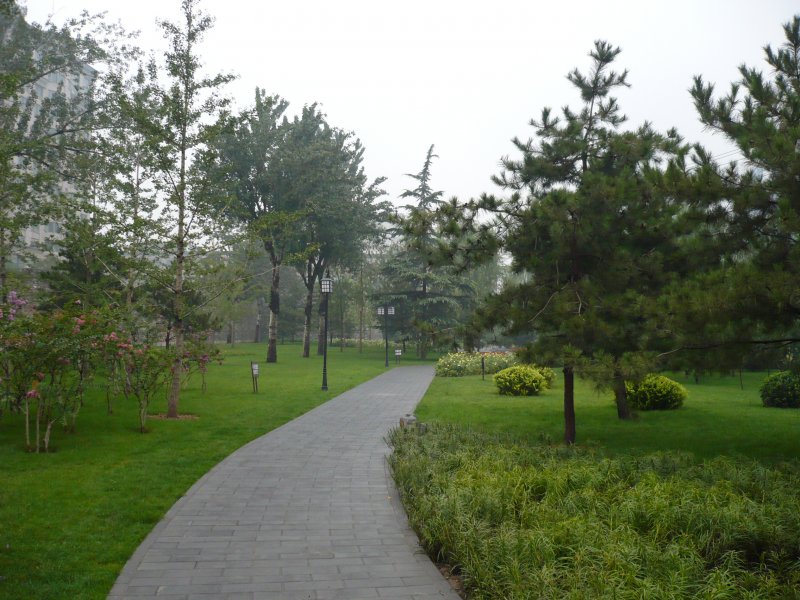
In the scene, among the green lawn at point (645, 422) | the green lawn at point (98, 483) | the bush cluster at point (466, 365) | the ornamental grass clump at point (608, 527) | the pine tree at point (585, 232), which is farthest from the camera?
the bush cluster at point (466, 365)

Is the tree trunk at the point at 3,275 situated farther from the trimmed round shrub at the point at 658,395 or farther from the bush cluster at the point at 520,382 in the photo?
the trimmed round shrub at the point at 658,395

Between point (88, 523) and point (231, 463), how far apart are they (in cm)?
308

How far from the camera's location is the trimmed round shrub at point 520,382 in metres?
20.0

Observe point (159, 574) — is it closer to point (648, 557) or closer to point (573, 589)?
point (573, 589)

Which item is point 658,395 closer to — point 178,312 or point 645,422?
point 645,422

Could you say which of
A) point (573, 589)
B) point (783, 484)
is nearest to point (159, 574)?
point (573, 589)

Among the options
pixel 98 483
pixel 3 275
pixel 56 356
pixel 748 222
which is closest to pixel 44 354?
pixel 56 356

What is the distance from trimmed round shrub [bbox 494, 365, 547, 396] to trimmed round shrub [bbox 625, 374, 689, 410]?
4.51 meters

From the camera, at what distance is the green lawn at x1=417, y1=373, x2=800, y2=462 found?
10781mm

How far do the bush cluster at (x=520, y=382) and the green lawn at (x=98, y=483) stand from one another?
22.2ft

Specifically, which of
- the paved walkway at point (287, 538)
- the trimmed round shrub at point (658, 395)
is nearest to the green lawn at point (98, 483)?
the paved walkway at point (287, 538)

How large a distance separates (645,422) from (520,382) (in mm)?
6416

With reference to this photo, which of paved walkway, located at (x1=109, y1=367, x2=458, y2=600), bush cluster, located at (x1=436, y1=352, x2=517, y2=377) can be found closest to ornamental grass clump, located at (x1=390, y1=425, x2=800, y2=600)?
paved walkway, located at (x1=109, y1=367, x2=458, y2=600)

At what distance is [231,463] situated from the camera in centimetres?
919
